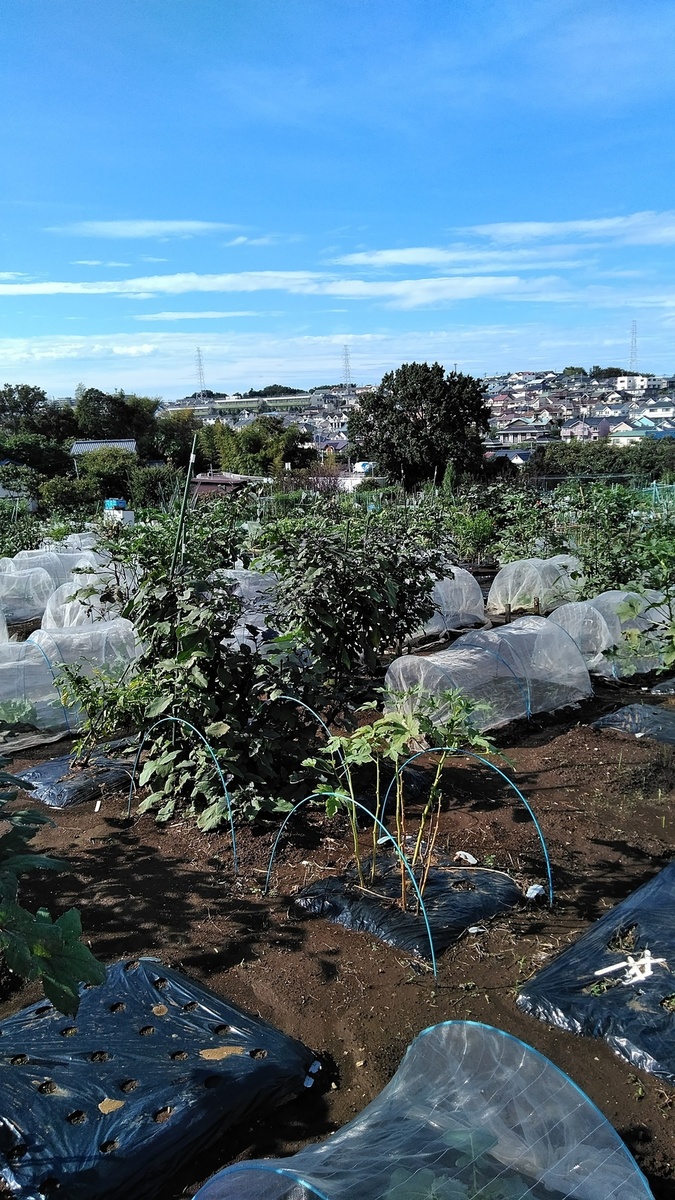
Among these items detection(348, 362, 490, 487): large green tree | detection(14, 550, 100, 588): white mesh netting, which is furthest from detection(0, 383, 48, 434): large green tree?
detection(14, 550, 100, 588): white mesh netting

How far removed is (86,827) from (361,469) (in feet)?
87.4

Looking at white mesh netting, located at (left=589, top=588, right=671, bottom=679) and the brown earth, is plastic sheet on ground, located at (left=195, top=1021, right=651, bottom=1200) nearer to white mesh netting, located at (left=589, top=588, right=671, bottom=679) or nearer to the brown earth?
the brown earth

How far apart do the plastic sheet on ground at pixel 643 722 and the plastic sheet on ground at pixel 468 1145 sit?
12.0ft

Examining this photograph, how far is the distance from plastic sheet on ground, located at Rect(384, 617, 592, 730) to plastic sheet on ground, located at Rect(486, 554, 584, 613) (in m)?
3.18

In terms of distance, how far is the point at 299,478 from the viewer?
26.2 meters

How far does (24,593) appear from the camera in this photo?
962cm

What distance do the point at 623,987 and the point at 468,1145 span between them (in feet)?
3.85

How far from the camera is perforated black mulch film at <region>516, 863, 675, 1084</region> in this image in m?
2.47

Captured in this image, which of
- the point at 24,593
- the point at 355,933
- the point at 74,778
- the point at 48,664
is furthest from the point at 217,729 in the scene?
the point at 24,593

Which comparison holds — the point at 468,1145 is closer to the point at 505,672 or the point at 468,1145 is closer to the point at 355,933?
the point at 355,933

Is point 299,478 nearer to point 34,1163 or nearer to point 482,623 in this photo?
point 482,623

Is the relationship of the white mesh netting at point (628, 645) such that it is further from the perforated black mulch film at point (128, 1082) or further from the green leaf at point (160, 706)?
the perforated black mulch film at point (128, 1082)

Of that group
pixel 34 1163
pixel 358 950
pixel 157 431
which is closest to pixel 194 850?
pixel 358 950

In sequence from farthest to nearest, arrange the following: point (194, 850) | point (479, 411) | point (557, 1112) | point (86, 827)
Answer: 1. point (479, 411)
2. point (86, 827)
3. point (194, 850)
4. point (557, 1112)
